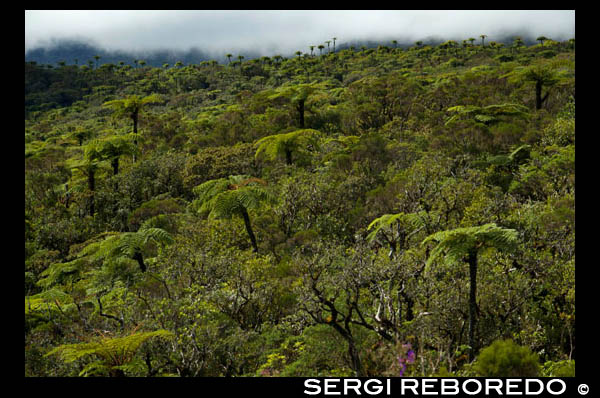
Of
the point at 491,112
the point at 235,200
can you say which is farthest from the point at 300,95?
the point at 235,200

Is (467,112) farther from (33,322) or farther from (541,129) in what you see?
(33,322)

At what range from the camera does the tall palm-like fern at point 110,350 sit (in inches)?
195

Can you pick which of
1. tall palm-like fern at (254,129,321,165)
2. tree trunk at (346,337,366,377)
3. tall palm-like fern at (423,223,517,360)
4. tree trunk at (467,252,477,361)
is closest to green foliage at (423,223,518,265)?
tall palm-like fern at (423,223,517,360)

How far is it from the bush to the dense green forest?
0.01m

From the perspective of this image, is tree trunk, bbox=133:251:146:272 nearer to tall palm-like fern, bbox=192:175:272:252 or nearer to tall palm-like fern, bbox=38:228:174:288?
tall palm-like fern, bbox=38:228:174:288

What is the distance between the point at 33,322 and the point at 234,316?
14.2 ft

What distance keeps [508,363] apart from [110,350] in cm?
466

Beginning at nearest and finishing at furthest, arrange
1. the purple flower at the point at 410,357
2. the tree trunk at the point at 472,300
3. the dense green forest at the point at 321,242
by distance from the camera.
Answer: the purple flower at the point at 410,357 < the tree trunk at the point at 472,300 < the dense green forest at the point at 321,242

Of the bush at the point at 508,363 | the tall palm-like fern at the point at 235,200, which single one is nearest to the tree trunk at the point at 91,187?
the tall palm-like fern at the point at 235,200

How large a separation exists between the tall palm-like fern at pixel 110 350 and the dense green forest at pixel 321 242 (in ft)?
0.09

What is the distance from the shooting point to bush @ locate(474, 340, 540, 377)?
12.0 ft

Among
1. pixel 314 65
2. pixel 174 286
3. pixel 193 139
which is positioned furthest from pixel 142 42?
pixel 174 286

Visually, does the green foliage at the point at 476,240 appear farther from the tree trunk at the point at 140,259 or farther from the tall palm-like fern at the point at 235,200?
the tree trunk at the point at 140,259

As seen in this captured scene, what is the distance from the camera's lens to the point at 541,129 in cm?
1427
